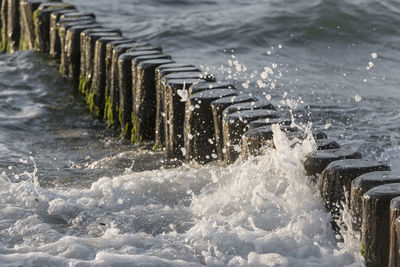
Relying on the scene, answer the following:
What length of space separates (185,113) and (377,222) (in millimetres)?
2814

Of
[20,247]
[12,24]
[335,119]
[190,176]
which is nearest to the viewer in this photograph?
[20,247]

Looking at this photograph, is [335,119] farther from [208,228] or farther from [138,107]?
[208,228]

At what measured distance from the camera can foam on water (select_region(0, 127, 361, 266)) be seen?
4828 mm

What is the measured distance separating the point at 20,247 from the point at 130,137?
11.2ft

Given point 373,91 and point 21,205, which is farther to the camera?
point 373,91

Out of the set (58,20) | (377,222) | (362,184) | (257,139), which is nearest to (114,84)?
(58,20)

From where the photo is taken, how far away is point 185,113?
6.89m

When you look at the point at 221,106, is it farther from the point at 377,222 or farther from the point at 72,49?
the point at 72,49

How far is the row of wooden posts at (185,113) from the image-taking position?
4504 millimetres

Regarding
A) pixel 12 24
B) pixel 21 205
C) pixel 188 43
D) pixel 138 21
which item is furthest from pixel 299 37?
pixel 21 205

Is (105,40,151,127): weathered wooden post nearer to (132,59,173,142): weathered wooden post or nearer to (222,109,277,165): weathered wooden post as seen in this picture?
(132,59,173,142): weathered wooden post

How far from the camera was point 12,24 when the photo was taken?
12.3m

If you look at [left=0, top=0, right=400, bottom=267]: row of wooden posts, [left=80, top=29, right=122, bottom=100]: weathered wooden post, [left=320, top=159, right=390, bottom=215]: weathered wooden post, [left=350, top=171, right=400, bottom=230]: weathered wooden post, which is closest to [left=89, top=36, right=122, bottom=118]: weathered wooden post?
[left=0, top=0, right=400, bottom=267]: row of wooden posts

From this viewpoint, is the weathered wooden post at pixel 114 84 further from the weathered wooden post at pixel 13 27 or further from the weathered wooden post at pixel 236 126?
the weathered wooden post at pixel 13 27
